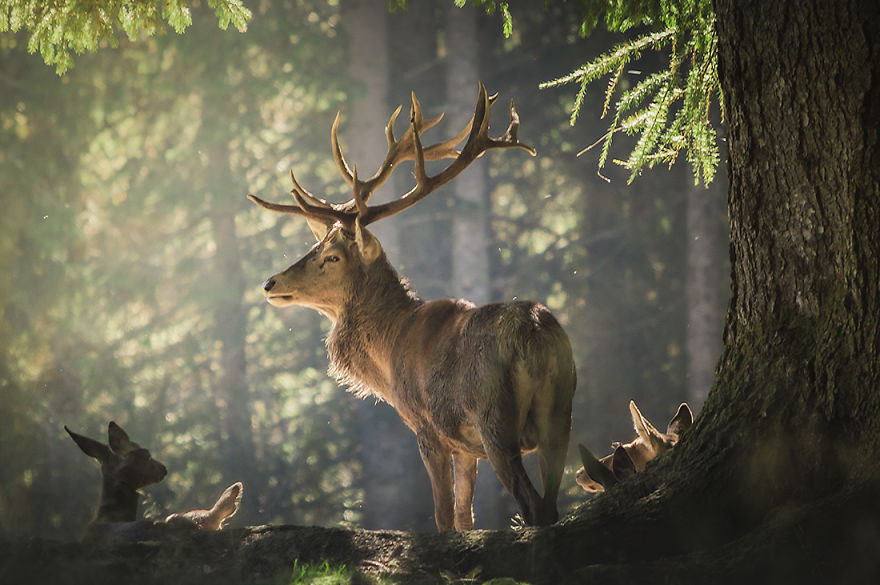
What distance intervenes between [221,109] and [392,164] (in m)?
10.6

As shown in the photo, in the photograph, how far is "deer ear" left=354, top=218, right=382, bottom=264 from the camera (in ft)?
20.0

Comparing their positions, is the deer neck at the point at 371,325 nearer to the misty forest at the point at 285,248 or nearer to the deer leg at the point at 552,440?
the deer leg at the point at 552,440

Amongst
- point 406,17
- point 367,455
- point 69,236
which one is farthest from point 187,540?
point 406,17

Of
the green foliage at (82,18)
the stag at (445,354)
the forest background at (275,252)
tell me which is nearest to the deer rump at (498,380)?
the stag at (445,354)

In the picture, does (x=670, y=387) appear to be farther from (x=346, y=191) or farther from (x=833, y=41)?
(x=833, y=41)

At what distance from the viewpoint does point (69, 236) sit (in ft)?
50.0

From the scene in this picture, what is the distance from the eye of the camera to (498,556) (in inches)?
145

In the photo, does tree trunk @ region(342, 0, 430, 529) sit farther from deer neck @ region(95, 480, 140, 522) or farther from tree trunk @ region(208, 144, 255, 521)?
deer neck @ region(95, 480, 140, 522)

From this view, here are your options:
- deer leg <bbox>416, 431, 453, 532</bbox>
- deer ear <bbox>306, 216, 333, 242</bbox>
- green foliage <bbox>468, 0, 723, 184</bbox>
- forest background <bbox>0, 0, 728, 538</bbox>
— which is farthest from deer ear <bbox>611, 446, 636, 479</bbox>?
forest background <bbox>0, 0, 728, 538</bbox>

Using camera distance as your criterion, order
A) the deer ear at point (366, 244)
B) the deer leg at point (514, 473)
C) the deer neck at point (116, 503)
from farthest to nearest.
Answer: the deer ear at point (366, 244) < the deer neck at point (116, 503) < the deer leg at point (514, 473)

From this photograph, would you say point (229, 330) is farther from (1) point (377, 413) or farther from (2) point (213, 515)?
(2) point (213, 515)

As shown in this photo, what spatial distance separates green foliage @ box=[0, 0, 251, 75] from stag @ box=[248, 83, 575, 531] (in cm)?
139

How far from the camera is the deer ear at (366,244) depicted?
6.09 m

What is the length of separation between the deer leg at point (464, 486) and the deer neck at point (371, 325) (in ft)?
2.25
